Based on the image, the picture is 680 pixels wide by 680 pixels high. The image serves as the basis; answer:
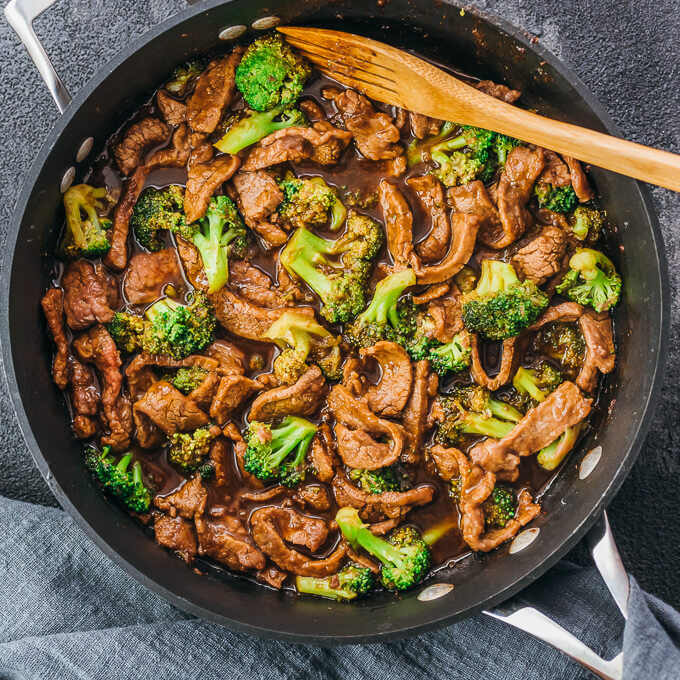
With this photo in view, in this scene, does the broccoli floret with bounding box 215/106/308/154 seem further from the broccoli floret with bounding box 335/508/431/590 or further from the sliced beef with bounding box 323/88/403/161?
the broccoli floret with bounding box 335/508/431/590

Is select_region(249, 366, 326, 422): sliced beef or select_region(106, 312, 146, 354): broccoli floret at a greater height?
select_region(106, 312, 146, 354): broccoli floret

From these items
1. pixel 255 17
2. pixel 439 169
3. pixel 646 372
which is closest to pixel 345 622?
pixel 646 372

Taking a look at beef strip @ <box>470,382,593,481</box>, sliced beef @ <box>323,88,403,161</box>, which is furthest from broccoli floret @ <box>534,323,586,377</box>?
sliced beef @ <box>323,88,403,161</box>

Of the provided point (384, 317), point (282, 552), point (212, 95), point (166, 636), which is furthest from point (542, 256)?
point (166, 636)

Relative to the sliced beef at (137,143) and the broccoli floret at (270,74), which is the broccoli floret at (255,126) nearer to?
the broccoli floret at (270,74)

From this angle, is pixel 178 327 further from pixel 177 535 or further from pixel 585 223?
pixel 585 223
